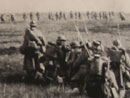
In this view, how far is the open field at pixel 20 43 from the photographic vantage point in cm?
774

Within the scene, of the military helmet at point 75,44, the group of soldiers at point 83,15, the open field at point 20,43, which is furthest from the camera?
→ the group of soldiers at point 83,15

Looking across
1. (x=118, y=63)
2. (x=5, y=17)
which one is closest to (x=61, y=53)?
(x=118, y=63)

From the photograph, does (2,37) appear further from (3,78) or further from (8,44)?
(3,78)

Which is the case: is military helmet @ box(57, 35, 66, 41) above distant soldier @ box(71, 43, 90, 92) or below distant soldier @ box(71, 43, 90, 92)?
above

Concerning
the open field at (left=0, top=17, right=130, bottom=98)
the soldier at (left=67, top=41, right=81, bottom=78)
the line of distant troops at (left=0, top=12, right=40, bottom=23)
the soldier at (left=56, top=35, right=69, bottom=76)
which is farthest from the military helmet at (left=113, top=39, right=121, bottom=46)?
the line of distant troops at (left=0, top=12, right=40, bottom=23)

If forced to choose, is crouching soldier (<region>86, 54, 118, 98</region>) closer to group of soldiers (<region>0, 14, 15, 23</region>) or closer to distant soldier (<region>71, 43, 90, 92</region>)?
distant soldier (<region>71, 43, 90, 92</region>)

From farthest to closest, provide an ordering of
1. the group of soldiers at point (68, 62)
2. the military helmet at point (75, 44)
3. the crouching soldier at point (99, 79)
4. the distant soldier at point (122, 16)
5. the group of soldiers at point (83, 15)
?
1. the distant soldier at point (122, 16)
2. the group of soldiers at point (83, 15)
3. the military helmet at point (75, 44)
4. the group of soldiers at point (68, 62)
5. the crouching soldier at point (99, 79)

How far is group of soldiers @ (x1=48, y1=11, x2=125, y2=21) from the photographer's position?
8.61m

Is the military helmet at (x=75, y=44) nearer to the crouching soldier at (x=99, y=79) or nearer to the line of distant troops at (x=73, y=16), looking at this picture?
the crouching soldier at (x=99, y=79)

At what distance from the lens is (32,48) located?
810 cm

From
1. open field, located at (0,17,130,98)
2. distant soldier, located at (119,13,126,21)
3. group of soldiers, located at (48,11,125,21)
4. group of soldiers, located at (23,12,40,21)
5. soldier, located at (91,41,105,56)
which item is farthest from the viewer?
distant soldier, located at (119,13,126,21)

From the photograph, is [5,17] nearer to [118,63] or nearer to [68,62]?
[68,62]

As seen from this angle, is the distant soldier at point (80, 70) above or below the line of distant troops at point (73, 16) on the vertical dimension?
below

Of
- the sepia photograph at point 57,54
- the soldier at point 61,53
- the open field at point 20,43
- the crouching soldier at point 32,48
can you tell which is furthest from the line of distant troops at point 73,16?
Result: the soldier at point 61,53
